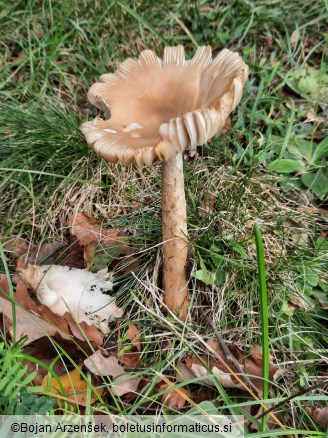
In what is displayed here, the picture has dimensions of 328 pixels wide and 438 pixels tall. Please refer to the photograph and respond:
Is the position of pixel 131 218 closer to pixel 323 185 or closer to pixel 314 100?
pixel 323 185

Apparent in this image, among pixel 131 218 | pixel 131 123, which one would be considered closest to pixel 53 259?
pixel 131 218

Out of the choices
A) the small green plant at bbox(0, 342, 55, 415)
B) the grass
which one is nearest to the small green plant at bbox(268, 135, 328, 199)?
the grass

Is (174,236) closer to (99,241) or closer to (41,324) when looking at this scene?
(99,241)

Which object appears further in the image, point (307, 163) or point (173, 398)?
point (307, 163)

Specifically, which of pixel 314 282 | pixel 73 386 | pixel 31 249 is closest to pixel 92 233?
pixel 31 249

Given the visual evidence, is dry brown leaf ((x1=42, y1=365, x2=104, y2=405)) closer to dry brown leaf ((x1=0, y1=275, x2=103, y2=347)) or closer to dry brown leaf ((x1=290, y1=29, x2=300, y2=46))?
dry brown leaf ((x1=0, y1=275, x2=103, y2=347))

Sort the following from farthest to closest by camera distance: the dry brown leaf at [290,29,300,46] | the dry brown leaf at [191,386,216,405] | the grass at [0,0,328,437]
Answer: the dry brown leaf at [290,29,300,46] → the grass at [0,0,328,437] → the dry brown leaf at [191,386,216,405]
